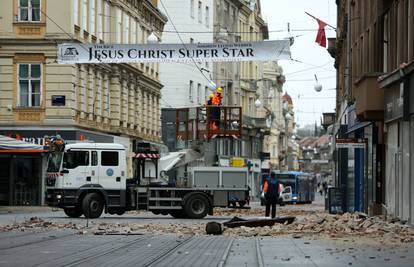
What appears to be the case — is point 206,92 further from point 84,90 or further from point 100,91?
point 84,90

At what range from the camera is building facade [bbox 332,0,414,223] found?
25797 millimetres

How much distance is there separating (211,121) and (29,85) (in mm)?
15866

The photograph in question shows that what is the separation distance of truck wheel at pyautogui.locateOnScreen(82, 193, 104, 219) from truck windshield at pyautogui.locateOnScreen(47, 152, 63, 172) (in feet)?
5.18

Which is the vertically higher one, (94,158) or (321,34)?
(321,34)

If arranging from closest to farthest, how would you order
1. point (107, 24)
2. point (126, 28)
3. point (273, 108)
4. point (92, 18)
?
point (92, 18), point (107, 24), point (126, 28), point (273, 108)

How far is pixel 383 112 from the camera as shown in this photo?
2950 cm

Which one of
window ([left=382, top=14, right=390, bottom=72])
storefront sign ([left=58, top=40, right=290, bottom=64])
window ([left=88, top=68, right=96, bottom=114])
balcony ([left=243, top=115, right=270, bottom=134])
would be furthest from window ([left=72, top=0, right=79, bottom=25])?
balcony ([left=243, top=115, right=270, bottom=134])

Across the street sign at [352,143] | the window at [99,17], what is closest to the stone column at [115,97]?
the window at [99,17]

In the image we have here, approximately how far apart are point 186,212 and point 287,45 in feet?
29.0

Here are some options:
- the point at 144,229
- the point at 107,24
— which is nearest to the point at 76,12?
the point at 107,24

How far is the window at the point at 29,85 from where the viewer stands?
155 ft

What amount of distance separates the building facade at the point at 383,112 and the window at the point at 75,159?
1015cm

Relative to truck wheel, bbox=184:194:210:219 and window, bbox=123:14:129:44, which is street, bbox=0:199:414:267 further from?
window, bbox=123:14:129:44

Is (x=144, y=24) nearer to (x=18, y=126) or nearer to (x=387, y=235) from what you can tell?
(x=18, y=126)
